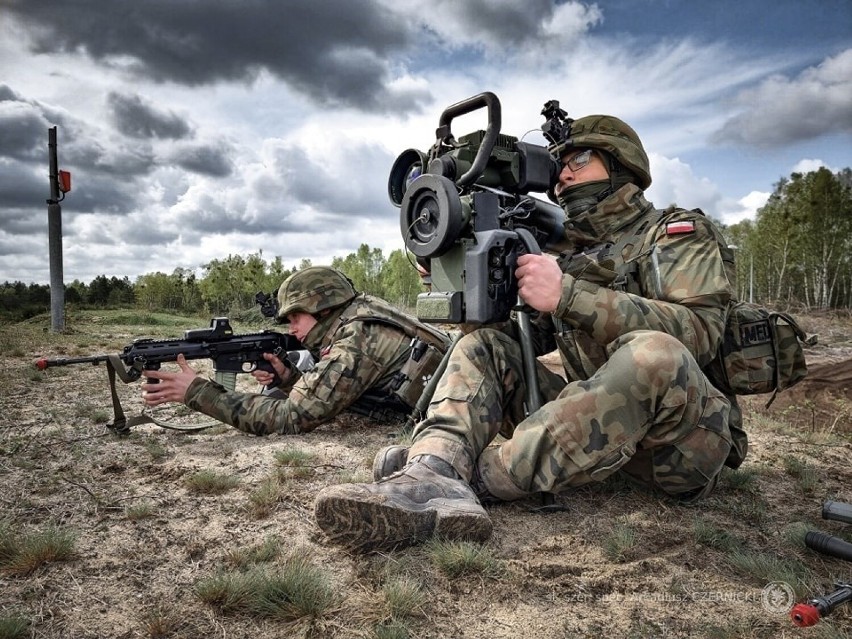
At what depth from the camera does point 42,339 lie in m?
12.8

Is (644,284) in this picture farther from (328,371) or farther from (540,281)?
(328,371)

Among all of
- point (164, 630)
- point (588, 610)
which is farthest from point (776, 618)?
point (164, 630)

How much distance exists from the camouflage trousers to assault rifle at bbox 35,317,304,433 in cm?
289

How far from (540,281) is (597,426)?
30.1 inches

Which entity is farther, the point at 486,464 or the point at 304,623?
the point at 486,464

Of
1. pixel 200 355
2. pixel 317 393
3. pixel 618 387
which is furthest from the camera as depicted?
pixel 200 355

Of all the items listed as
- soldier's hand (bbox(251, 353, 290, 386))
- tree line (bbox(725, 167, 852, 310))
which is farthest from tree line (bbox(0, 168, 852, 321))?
soldier's hand (bbox(251, 353, 290, 386))

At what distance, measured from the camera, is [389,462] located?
304 cm

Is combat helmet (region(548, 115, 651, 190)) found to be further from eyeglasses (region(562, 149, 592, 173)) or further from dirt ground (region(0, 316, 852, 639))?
dirt ground (region(0, 316, 852, 639))

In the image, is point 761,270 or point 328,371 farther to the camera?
point 761,270

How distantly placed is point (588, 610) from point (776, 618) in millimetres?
698

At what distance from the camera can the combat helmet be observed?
3.79 m

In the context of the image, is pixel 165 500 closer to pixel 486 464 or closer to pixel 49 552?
pixel 49 552

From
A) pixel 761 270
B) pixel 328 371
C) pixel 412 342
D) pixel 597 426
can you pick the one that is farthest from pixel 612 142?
pixel 761 270
